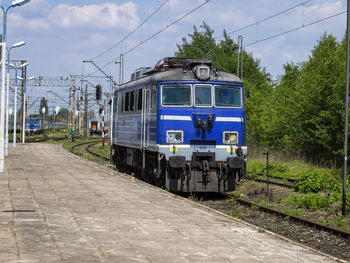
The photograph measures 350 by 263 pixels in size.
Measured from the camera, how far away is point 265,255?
8070mm

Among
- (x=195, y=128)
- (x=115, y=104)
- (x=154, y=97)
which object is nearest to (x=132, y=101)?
(x=154, y=97)

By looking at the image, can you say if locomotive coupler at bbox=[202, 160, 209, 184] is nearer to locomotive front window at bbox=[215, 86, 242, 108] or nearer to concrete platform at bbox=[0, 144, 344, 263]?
concrete platform at bbox=[0, 144, 344, 263]

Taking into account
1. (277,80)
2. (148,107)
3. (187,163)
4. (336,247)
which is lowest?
(336,247)

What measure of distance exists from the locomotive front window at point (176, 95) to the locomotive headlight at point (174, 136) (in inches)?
34.9

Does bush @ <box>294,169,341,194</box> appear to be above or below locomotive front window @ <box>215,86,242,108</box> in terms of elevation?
below

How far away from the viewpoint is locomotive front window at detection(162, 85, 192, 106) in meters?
16.5

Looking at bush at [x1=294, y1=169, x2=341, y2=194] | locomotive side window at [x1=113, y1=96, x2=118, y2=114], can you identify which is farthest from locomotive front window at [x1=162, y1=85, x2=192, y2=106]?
locomotive side window at [x1=113, y1=96, x2=118, y2=114]

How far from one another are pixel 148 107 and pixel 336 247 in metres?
9.07

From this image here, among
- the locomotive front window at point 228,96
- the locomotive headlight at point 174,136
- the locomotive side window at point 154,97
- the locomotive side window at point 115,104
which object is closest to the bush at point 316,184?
the locomotive front window at point 228,96

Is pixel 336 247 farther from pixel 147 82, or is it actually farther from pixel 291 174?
pixel 291 174

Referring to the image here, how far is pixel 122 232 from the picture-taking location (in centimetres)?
922

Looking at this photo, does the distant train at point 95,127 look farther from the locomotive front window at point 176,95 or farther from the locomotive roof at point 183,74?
the locomotive front window at point 176,95

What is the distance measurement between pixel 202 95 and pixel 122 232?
8.08m

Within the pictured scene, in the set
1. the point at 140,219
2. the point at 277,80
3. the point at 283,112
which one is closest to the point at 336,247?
the point at 140,219
